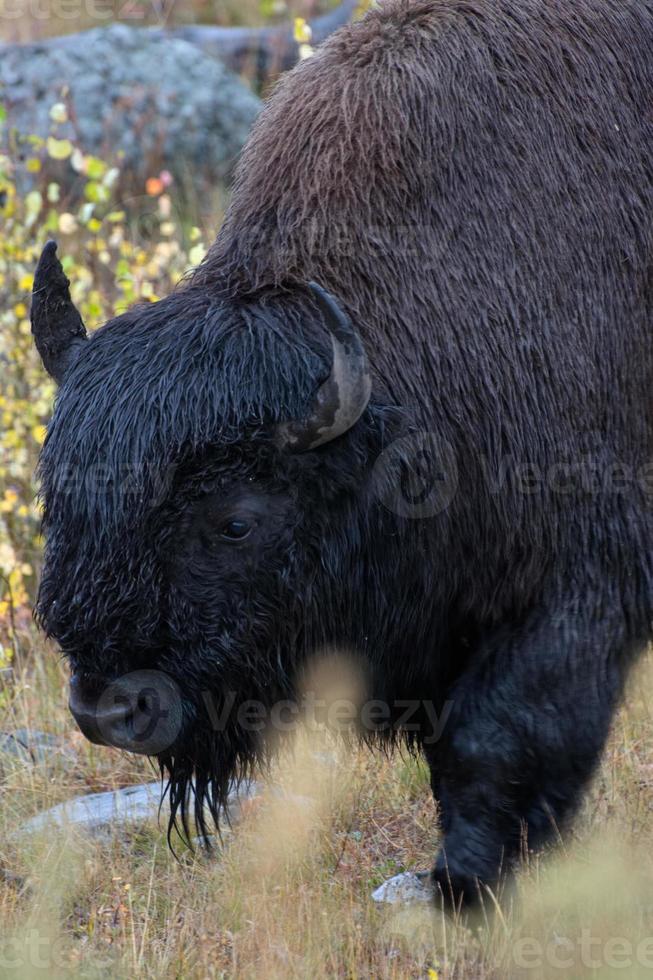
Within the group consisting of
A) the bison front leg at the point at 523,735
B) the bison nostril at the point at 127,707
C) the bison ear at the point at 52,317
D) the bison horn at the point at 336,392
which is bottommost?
the bison front leg at the point at 523,735

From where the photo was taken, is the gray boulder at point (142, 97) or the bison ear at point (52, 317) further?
the gray boulder at point (142, 97)

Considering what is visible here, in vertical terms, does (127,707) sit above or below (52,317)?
below

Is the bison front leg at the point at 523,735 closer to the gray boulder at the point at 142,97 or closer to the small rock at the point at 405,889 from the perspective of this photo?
the small rock at the point at 405,889

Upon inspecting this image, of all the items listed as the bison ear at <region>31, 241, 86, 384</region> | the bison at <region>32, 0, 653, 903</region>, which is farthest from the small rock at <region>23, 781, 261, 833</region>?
the bison ear at <region>31, 241, 86, 384</region>

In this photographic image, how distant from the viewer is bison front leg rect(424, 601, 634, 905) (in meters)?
3.49

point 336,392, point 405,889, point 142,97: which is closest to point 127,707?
point 336,392

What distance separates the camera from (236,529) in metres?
3.33

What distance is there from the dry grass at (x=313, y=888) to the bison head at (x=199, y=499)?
0.57m

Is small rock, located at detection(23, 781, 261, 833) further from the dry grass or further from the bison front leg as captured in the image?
the bison front leg

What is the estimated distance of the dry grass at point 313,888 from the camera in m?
3.45

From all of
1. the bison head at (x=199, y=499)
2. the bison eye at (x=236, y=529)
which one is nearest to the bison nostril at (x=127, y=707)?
the bison head at (x=199, y=499)

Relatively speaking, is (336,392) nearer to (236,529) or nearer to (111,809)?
(236,529)

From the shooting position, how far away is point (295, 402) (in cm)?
332

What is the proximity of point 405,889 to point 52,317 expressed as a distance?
1.86 metres
